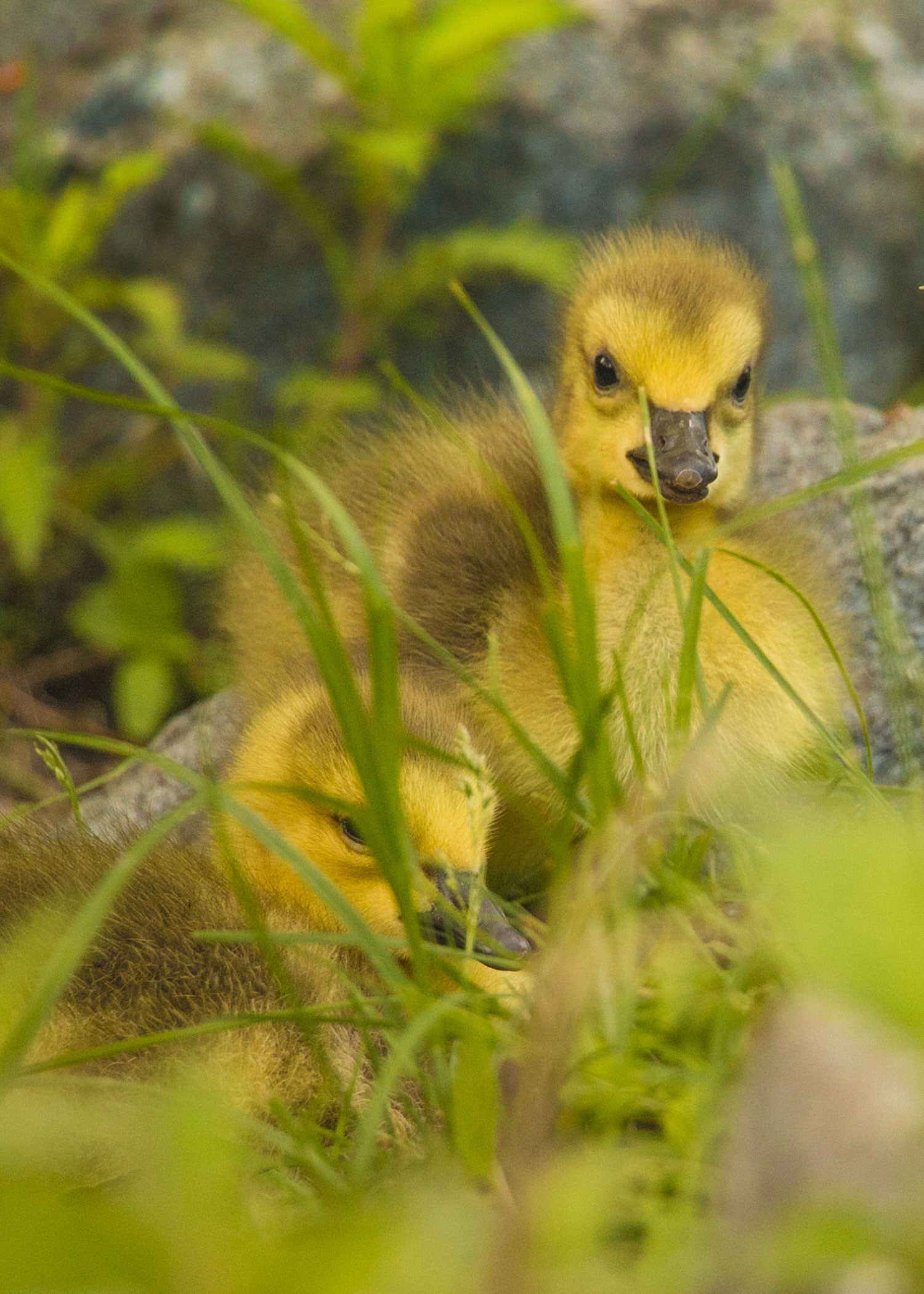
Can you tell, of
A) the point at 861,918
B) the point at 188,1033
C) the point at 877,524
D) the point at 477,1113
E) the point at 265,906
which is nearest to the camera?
the point at 861,918

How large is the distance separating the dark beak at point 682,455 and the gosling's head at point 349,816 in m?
0.36

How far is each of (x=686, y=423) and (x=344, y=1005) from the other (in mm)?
829

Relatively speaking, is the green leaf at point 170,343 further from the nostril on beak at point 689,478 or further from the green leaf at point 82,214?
the nostril on beak at point 689,478

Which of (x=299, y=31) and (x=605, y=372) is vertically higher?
(x=299, y=31)

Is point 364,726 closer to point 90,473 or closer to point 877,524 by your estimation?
point 877,524

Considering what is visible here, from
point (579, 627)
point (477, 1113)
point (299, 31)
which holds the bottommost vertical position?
point (477, 1113)

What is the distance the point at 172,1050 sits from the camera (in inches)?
44.9

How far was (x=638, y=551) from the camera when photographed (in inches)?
65.7

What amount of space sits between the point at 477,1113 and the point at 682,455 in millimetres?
912

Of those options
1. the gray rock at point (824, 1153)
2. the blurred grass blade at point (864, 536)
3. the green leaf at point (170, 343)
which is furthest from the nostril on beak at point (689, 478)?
the green leaf at point (170, 343)

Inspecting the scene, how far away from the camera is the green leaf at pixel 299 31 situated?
2.25 m

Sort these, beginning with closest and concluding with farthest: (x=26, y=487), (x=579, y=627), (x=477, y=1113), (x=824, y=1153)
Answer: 1. (x=824, y=1153)
2. (x=477, y=1113)
3. (x=579, y=627)
4. (x=26, y=487)

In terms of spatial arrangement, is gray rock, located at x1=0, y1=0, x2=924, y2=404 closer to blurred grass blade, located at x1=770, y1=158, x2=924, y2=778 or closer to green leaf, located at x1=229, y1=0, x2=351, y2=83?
green leaf, located at x1=229, y1=0, x2=351, y2=83

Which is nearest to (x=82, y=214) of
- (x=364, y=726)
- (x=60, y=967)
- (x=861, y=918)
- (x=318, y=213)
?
(x=318, y=213)
